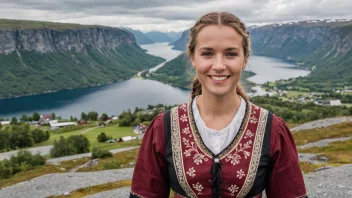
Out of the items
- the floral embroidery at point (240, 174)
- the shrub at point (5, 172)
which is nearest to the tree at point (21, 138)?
the shrub at point (5, 172)

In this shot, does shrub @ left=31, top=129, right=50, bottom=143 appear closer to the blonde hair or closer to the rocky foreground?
the rocky foreground

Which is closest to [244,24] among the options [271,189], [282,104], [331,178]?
[271,189]

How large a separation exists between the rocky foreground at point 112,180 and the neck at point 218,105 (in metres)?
10.4

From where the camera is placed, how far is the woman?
11.3 ft

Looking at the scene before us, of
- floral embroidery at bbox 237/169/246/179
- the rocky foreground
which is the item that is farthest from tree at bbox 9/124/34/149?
floral embroidery at bbox 237/169/246/179

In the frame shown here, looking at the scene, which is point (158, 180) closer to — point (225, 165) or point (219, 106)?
point (225, 165)

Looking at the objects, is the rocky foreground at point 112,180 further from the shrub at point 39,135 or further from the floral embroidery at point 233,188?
the shrub at point 39,135

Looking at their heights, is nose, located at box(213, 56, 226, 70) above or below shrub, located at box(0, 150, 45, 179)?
above

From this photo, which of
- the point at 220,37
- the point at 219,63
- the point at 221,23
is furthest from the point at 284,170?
the point at 221,23

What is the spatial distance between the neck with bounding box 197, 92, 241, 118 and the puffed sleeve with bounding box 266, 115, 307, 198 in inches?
17.4

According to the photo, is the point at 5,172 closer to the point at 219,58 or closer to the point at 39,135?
the point at 39,135

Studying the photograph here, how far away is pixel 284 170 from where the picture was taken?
11.4 ft

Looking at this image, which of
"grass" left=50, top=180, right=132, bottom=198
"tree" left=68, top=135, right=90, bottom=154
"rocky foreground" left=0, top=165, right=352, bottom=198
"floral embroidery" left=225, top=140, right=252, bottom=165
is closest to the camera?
"floral embroidery" left=225, top=140, right=252, bottom=165

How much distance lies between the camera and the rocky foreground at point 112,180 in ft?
43.9
